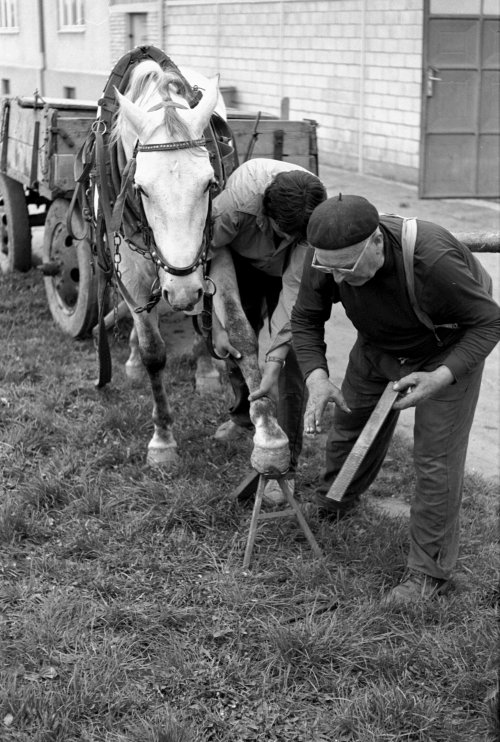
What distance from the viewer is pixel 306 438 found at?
5223 mm

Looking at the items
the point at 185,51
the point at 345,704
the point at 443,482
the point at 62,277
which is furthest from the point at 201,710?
the point at 185,51

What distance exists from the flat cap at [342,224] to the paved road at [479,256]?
7.42ft

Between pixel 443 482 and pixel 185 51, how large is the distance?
15.5 meters

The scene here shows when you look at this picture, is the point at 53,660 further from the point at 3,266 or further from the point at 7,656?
the point at 3,266

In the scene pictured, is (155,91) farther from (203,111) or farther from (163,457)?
(163,457)

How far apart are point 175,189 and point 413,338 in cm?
114

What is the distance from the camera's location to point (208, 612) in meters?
3.46


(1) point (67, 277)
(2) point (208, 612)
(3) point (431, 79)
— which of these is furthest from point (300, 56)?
(2) point (208, 612)

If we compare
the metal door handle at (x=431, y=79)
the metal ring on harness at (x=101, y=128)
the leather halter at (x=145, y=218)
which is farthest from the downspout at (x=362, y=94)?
the leather halter at (x=145, y=218)

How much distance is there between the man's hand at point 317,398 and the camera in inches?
133

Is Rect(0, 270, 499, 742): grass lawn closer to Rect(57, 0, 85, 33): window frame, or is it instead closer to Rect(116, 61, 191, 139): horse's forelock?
Rect(116, 61, 191, 139): horse's forelock

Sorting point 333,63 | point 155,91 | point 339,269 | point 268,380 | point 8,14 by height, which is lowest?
point 268,380

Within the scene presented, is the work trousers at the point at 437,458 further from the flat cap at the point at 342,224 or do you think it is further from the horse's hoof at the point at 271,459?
the flat cap at the point at 342,224

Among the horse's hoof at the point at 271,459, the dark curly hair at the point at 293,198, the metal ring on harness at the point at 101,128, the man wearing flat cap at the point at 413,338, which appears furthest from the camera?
the metal ring on harness at the point at 101,128
